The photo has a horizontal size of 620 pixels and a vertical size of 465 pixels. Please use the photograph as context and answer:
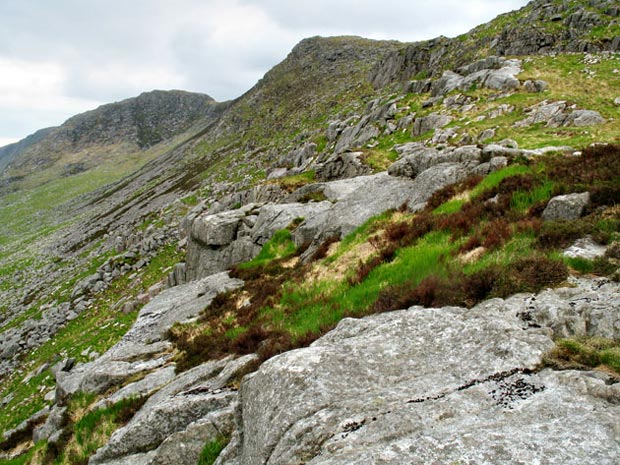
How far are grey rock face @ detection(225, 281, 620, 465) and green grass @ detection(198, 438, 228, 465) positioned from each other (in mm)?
638

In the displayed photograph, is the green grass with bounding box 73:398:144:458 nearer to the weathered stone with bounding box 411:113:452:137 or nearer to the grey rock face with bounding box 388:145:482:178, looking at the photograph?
the grey rock face with bounding box 388:145:482:178

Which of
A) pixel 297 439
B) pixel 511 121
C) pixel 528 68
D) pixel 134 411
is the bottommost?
pixel 134 411

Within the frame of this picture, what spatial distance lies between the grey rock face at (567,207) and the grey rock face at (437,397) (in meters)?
3.40

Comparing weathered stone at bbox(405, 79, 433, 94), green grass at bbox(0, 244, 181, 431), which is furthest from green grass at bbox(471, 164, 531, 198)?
weathered stone at bbox(405, 79, 433, 94)

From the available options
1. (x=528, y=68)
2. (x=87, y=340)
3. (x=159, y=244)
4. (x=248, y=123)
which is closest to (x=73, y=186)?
(x=248, y=123)

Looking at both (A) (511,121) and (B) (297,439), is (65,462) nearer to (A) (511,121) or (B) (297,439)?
(B) (297,439)

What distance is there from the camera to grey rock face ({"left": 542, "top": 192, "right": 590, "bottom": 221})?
9.55 m

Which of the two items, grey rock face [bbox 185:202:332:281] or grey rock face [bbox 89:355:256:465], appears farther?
grey rock face [bbox 185:202:332:281]

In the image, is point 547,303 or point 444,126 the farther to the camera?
point 444,126

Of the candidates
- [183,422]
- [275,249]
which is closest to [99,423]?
[183,422]

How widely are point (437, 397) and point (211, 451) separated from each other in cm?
419

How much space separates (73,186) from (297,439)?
19220cm

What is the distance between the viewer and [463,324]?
21.7ft

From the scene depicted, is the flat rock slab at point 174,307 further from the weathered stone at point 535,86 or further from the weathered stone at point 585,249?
the weathered stone at point 535,86
